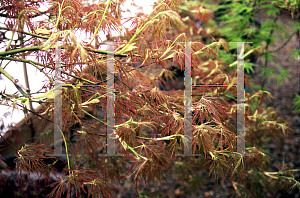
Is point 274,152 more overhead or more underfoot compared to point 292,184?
more underfoot

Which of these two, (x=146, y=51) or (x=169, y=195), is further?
(x=169, y=195)

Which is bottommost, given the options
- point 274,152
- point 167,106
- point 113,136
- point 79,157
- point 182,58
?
point 274,152

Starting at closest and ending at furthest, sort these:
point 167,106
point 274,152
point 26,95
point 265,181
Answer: point 26,95
point 167,106
point 265,181
point 274,152

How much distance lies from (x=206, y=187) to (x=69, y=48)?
2.35m

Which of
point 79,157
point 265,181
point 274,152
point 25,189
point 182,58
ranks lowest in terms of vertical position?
point 274,152

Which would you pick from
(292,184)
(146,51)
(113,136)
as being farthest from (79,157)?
(292,184)

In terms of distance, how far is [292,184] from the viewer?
1678mm

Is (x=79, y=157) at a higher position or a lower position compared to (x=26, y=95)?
lower

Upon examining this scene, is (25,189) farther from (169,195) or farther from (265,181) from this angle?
(265,181)

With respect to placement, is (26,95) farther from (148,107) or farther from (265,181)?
(265,181)

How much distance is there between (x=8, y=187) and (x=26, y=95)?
921 mm

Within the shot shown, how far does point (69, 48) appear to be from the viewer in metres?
0.90

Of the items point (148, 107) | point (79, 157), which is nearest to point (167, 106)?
point (148, 107)

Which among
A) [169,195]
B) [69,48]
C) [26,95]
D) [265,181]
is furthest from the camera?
[169,195]
